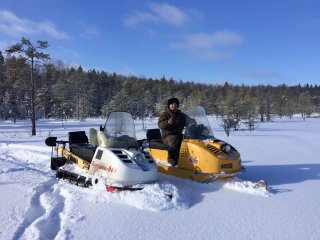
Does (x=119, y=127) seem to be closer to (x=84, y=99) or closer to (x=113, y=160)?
(x=113, y=160)

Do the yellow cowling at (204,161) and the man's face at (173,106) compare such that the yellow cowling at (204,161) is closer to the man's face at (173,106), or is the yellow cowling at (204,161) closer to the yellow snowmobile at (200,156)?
the yellow snowmobile at (200,156)

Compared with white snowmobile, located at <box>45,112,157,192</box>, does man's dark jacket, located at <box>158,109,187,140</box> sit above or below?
above

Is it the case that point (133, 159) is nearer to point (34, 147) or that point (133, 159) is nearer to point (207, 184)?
point (207, 184)

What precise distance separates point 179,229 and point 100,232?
40.8 inches

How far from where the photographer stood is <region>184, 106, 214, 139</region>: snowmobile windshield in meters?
7.93

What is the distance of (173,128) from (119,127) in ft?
4.02

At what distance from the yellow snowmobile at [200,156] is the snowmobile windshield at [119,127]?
916mm

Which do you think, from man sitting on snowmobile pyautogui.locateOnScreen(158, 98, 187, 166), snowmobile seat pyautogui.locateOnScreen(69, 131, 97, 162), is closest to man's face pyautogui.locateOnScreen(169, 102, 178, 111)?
man sitting on snowmobile pyautogui.locateOnScreen(158, 98, 187, 166)

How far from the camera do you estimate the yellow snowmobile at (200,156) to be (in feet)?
23.0

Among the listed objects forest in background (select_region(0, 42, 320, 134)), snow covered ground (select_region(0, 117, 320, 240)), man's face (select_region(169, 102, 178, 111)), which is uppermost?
forest in background (select_region(0, 42, 320, 134))

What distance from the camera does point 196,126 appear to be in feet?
26.4

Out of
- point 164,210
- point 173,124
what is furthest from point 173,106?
point 164,210

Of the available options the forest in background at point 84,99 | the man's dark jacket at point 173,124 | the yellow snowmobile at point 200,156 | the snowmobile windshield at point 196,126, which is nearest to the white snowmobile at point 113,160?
the man's dark jacket at point 173,124

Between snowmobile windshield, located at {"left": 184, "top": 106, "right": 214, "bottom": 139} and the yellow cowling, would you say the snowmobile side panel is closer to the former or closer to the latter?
the yellow cowling
